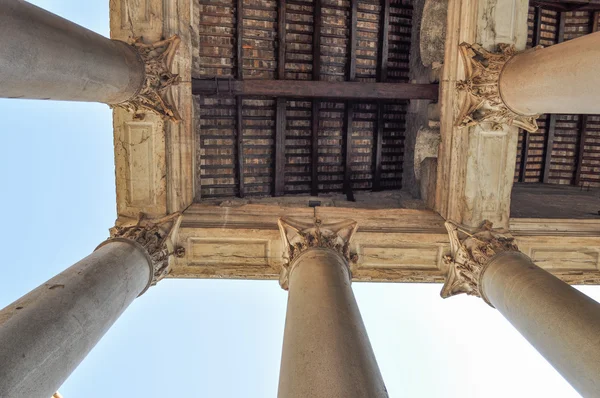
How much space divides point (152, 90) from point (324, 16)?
17.2 ft

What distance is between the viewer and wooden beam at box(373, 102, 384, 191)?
36.2ft

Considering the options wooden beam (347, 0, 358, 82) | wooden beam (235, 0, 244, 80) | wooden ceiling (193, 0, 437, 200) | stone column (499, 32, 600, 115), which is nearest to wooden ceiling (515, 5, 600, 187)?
wooden ceiling (193, 0, 437, 200)

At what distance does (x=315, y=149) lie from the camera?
1066 centimetres

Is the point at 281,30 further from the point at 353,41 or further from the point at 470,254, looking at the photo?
the point at 470,254

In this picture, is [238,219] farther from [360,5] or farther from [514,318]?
[360,5]

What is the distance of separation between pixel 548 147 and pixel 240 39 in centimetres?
1039

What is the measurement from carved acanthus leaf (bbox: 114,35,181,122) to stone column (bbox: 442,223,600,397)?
6.09 m

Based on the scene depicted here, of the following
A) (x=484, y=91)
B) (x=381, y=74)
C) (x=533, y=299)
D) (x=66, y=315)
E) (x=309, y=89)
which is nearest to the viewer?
(x=66, y=315)

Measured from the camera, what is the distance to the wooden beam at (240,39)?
967 cm

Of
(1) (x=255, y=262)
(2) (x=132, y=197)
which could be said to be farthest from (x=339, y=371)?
(2) (x=132, y=197)

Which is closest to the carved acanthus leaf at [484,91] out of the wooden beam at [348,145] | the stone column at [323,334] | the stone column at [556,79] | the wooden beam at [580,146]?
the stone column at [556,79]

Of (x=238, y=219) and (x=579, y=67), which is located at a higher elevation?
(x=579, y=67)

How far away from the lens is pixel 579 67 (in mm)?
5121

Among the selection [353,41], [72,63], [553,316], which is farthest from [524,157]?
[72,63]
